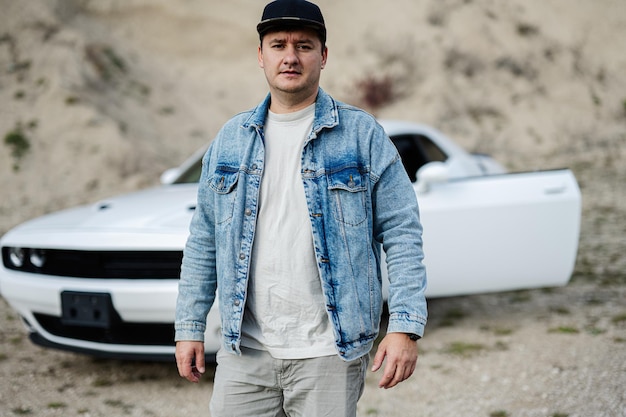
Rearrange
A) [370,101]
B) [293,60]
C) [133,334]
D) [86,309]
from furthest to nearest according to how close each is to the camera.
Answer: [370,101] → [133,334] → [86,309] → [293,60]

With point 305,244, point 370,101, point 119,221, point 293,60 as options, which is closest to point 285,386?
point 305,244

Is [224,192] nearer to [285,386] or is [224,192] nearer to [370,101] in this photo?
[285,386]

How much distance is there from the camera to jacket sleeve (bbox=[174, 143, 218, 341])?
6.50 ft

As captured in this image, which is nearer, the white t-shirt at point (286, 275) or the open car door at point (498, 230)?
the white t-shirt at point (286, 275)

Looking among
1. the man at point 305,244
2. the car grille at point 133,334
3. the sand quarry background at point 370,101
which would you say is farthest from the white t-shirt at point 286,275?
the sand quarry background at point 370,101

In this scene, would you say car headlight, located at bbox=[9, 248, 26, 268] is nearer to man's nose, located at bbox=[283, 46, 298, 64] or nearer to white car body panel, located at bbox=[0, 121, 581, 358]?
white car body panel, located at bbox=[0, 121, 581, 358]

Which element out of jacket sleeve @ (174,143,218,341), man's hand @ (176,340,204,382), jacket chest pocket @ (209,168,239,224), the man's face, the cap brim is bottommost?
man's hand @ (176,340,204,382)

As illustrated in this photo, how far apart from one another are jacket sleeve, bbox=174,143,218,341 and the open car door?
234cm

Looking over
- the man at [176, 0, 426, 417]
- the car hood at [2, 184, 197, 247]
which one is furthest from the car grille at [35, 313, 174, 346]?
the man at [176, 0, 426, 417]

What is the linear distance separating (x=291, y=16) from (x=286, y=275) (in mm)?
711

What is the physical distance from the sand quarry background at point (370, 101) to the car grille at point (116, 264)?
1.01 meters

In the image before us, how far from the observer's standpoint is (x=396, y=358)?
68.2 inches

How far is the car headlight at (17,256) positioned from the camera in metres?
3.99

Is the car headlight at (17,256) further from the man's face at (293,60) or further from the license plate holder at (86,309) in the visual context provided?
the man's face at (293,60)
